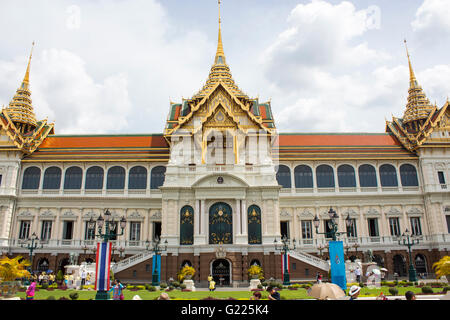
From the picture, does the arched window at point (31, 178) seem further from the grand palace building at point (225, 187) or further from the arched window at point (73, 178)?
the arched window at point (73, 178)

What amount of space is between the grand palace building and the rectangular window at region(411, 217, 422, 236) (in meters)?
0.12

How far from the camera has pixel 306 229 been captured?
3994 centimetres

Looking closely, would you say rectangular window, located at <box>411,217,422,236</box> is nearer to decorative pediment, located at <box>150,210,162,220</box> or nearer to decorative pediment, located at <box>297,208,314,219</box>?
decorative pediment, located at <box>297,208,314,219</box>

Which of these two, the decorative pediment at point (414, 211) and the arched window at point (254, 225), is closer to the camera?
the arched window at point (254, 225)

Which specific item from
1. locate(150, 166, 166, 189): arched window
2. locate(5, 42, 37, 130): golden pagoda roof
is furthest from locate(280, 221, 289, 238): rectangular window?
locate(5, 42, 37, 130): golden pagoda roof

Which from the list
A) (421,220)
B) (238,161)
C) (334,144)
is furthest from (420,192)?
(238,161)

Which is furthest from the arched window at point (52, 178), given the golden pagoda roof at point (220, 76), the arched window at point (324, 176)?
the arched window at point (324, 176)

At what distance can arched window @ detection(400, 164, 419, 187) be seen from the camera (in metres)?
41.5

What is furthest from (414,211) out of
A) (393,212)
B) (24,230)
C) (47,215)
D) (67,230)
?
(24,230)

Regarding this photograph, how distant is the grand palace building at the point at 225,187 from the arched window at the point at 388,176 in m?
0.12

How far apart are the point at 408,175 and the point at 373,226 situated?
25.0ft

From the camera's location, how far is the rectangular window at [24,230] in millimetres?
39156

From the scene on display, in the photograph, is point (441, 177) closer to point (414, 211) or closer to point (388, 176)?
point (414, 211)
